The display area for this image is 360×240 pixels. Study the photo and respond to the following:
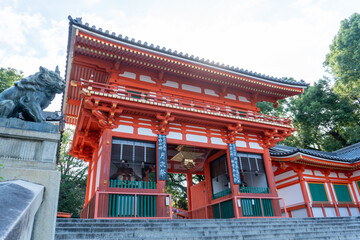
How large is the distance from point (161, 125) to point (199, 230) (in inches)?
202

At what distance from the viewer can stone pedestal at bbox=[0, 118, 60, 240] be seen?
3.02 m

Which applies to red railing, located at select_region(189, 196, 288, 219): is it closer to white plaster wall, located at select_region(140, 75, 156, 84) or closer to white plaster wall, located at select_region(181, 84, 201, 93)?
white plaster wall, located at select_region(181, 84, 201, 93)

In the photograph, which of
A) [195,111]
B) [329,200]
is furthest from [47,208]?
[329,200]

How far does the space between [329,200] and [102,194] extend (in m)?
12.9

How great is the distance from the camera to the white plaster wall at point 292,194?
13909 millimetres

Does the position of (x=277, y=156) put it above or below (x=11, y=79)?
below

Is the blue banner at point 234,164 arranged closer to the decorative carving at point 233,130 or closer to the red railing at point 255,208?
the decorative carving at point 233,130

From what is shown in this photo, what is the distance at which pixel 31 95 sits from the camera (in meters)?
4.38

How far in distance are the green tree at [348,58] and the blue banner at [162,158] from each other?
20.5 meters

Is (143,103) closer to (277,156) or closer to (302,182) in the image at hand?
(277,156)

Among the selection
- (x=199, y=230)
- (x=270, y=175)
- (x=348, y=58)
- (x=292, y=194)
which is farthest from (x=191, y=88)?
(x=348, y=58)

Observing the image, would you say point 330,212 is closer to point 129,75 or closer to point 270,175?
point 270,175

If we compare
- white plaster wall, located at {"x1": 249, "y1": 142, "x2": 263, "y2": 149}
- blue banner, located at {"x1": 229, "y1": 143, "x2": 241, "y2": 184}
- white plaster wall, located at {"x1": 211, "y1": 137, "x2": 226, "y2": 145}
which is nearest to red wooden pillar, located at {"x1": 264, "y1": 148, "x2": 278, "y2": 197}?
white plaster wall, located at {"x1": 249, "y1": 142, "x2": 263, "y2": 149}

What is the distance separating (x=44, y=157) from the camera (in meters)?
3.63
